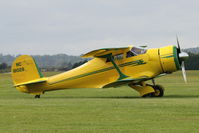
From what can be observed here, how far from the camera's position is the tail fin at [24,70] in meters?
21.4

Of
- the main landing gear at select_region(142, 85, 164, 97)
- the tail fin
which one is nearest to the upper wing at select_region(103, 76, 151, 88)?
the main landing gear at select_region(142, 85, 164, 97)

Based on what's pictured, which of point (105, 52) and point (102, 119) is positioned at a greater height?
point (105, 52)

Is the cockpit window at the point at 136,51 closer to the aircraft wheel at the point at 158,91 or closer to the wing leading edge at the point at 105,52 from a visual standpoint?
the wing leading edge at the point at 105,52

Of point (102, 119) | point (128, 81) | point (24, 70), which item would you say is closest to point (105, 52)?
point (128, 81)

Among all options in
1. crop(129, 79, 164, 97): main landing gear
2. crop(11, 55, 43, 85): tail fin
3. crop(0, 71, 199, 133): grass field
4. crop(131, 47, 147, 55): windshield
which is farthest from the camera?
crop(11, 55, 43, 85): tail fin

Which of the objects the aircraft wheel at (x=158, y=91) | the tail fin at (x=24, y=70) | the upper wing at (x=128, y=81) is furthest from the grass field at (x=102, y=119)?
the tail fin at (x=24, y=70)

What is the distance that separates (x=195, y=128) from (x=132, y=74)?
9.92m

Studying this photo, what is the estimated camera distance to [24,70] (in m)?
21.4

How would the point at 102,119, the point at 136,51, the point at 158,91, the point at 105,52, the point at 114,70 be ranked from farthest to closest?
1. the point at 114,70
2. the point at 158,91
3. the point at 105,52
4. the point at 136,51
5. the point at 102,119

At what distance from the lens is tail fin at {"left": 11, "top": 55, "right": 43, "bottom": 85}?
21.4 meters

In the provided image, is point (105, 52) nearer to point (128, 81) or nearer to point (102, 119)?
point (128, 81)

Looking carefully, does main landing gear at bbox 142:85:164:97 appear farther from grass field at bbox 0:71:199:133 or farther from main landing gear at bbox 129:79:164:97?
grass field at bbox 0:71:199:133

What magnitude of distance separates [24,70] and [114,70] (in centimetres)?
443

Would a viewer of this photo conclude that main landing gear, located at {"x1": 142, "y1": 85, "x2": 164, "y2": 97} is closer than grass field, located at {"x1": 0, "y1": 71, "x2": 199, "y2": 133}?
No
